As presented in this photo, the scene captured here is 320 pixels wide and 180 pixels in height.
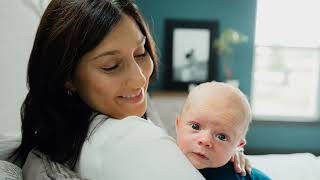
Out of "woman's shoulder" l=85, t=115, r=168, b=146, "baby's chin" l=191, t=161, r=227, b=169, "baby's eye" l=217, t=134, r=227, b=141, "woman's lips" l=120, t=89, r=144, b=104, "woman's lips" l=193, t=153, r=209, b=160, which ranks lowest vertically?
"baby's chin" l=191, t=161, r=227, b=169

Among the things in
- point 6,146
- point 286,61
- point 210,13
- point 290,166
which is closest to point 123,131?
point 6,146

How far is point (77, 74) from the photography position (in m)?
1.03

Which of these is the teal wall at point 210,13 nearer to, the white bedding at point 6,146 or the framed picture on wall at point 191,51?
the framed picture on wall at point 191,51

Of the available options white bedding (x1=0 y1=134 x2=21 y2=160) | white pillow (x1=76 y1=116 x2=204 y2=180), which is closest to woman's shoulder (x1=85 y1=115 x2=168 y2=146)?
white pillow (x1=76 y1=116 x2=204 y2=180)

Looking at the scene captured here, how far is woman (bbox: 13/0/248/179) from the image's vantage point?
3.09ft

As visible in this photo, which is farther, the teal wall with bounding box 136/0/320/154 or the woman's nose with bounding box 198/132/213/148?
the teal wall with bounding box 136/0/320/154

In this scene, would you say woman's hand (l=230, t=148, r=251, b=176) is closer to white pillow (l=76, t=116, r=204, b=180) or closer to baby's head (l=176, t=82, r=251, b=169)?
baby's head (l=176, t=82, r=251, b=169)

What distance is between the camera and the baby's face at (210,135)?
101cm

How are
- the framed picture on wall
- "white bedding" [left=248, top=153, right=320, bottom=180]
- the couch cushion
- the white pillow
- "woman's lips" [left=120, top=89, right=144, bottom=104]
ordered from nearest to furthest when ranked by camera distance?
the white pillow, the couch cushion, "woman's lips" [left=120, top=89, right=144, bottom=104], "white bedding" [left=248, top=153, right=320, bottom=180], the framed picture on wall

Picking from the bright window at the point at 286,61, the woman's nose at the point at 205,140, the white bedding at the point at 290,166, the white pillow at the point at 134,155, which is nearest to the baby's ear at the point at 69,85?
the white pillow at the point at 134,155

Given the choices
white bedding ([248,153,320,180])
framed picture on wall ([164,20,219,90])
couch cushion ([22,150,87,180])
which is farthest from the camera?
framed picture on wall ([164,20,219,90])

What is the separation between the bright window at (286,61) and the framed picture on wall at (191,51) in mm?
526

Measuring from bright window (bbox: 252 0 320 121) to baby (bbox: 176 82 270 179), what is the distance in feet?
11.6

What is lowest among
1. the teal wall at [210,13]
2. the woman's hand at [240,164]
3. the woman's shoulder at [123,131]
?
the teal wall at [210,13]
